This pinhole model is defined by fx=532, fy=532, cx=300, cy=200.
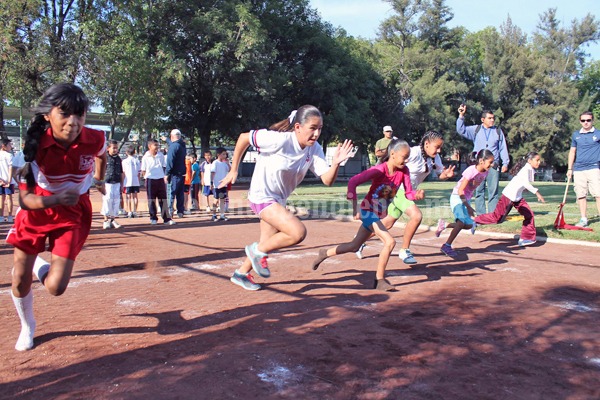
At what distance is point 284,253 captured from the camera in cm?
823

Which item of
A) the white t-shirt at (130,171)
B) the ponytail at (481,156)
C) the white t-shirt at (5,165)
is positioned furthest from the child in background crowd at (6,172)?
the ponytail at (481,156)

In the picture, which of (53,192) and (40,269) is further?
(40,269)

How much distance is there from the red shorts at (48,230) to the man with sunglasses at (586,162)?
10.1 metres

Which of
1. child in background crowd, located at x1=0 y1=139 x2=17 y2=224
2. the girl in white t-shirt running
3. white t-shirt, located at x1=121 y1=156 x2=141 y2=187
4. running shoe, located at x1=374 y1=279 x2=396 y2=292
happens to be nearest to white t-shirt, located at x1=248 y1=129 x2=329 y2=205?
the girl in white t-shirt running

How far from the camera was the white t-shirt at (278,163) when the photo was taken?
5.45 meters

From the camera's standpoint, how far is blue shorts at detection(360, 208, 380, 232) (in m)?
6.23

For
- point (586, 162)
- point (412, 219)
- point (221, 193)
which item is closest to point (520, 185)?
point (586, 162)

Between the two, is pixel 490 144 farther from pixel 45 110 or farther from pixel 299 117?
pixel 45 110

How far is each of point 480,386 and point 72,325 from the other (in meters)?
3.24

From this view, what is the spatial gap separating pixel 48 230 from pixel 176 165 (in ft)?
29.9

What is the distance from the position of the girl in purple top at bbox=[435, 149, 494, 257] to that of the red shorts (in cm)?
576

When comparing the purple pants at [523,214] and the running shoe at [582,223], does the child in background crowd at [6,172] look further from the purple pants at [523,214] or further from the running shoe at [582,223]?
the running shoe at [582,223]

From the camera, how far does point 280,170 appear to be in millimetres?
5527

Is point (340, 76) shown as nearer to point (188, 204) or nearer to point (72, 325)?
point (188, 204)
